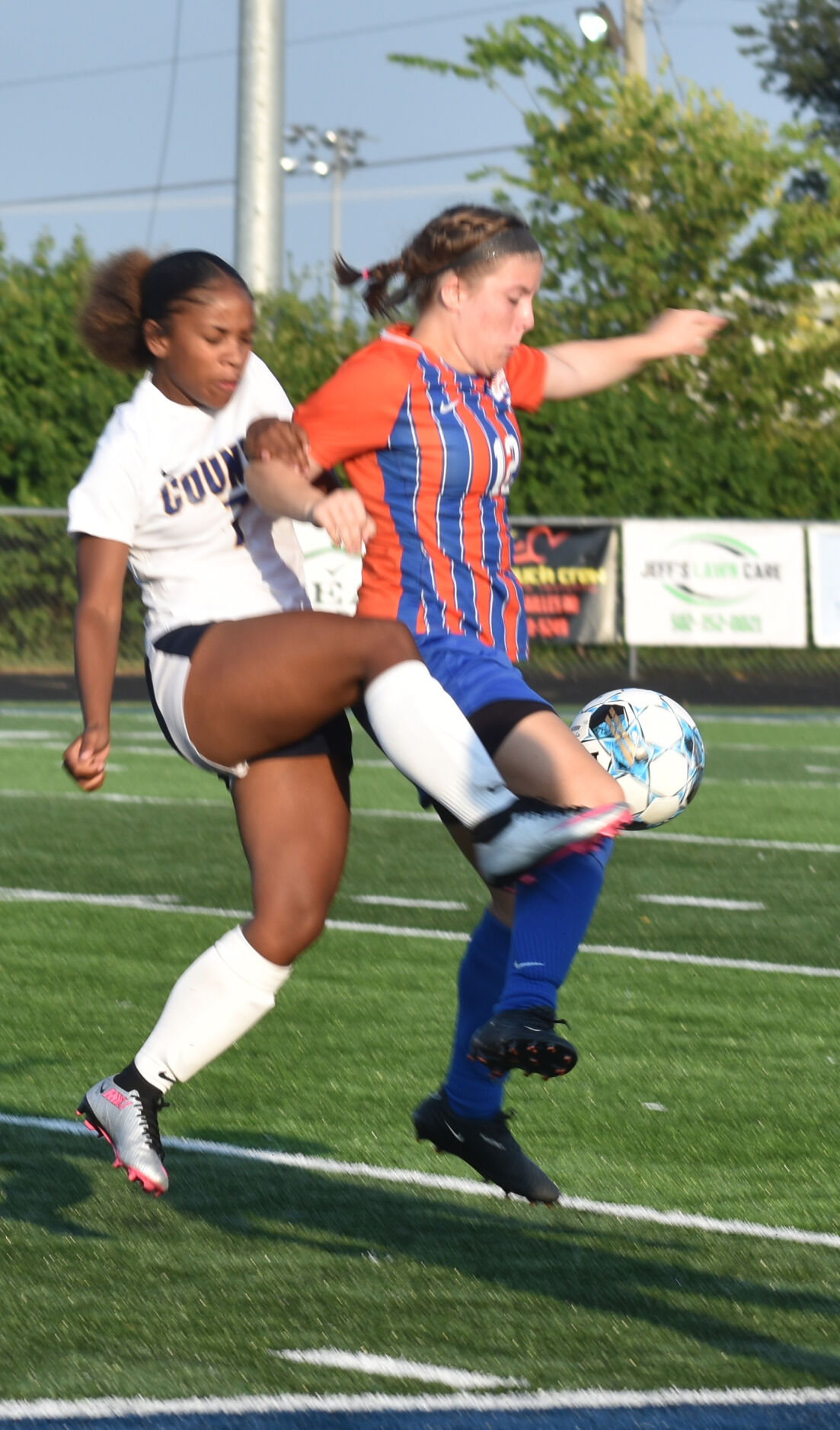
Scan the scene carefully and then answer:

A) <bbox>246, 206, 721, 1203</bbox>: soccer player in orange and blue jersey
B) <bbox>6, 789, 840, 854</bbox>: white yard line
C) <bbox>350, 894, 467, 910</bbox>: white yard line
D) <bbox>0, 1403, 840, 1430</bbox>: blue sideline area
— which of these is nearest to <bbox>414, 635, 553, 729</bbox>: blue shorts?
<bbox>246, 206, 721, 1203</bbox>: soccer player in orange and blue jersey

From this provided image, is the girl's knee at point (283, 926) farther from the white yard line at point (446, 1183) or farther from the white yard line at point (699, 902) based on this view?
the white yard line at point (699, 902)

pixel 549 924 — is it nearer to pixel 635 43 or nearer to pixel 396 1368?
pixel 396 1368

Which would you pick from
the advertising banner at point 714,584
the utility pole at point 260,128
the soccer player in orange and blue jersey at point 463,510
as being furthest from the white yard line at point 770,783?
the utility pole at point 260,128

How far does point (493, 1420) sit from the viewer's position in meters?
3.12

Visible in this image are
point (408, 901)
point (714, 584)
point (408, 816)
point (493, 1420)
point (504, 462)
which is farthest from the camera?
point (714, 584)

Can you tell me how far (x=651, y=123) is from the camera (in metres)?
32.3

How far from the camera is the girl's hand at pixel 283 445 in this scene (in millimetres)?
4039

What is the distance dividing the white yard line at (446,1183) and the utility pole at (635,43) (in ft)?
94.3

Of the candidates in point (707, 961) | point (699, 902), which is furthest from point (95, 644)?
point (699, 902)

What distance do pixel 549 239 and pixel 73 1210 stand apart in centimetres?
2977

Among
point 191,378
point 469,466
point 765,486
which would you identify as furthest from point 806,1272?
point 765,486

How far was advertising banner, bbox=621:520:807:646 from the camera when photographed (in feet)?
71.4

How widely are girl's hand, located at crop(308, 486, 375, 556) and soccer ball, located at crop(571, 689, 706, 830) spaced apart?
0.90m

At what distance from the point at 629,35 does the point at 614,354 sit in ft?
94.8
